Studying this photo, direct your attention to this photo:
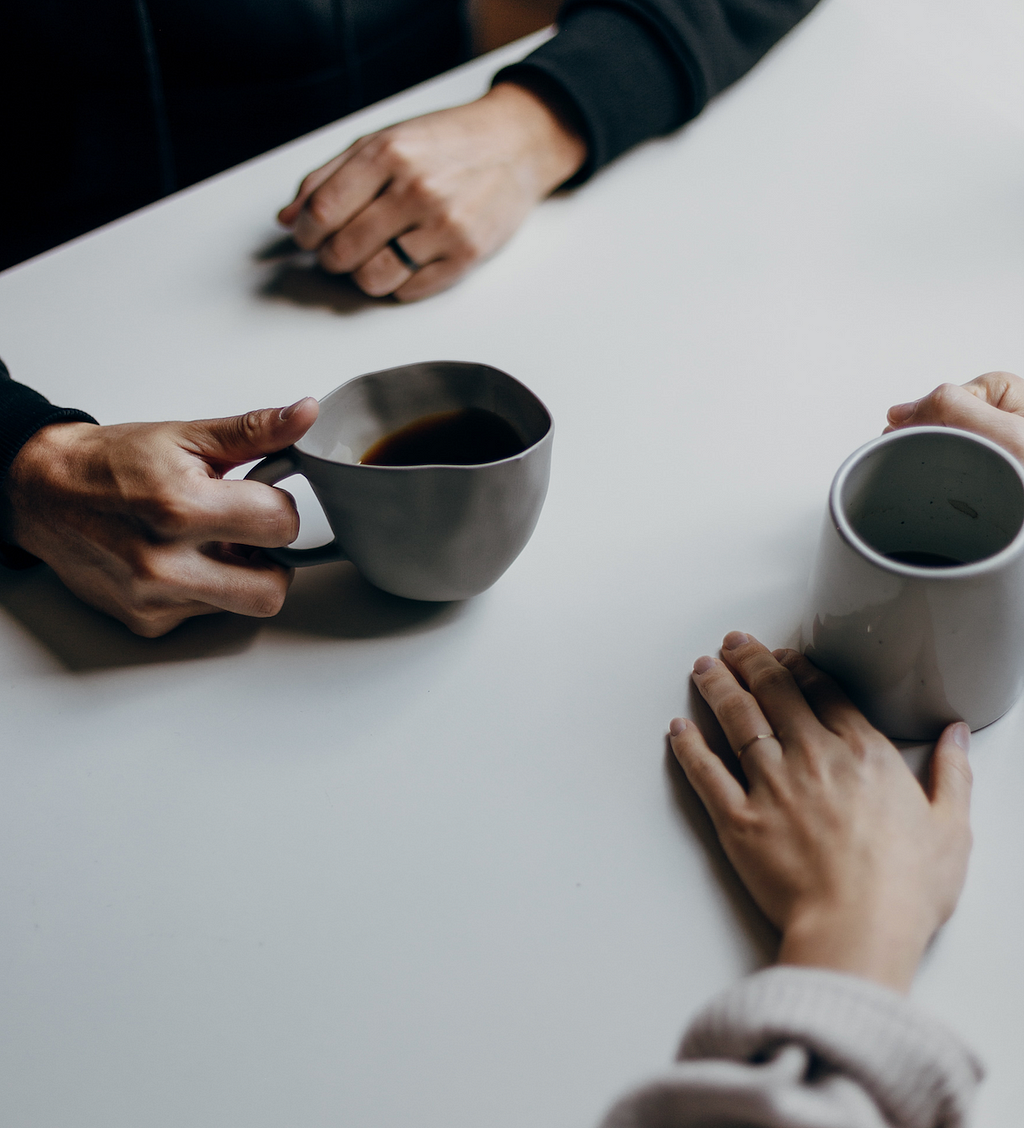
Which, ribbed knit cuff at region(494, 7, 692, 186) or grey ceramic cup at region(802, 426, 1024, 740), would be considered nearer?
grey ceramic cup at region(802, 426, 1024, 740)

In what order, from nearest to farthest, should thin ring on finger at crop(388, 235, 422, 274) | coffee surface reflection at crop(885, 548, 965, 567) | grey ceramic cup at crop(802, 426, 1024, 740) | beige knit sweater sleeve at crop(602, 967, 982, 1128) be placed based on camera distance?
beige knit sweater sleeve at crop(602, 967, 982, 1128), grey ceramic cup at crop(802, 426, 1024, 740), coffee surface reflection at crop(885, 548, 965, 567), thin ring on finger at crop(388, 235, 422, 274)

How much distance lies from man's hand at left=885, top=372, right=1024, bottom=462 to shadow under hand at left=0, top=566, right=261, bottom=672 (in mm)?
Answer: 467

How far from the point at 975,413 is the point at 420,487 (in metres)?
0.36

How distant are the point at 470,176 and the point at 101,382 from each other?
39cm

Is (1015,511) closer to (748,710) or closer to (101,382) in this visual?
(748,710)

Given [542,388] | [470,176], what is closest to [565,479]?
[542,388]

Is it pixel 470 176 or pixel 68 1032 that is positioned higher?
pixel 470 176

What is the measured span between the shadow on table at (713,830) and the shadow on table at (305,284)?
505 millimetres

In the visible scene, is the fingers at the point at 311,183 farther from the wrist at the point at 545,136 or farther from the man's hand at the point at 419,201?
the wrist at the point at 545,136

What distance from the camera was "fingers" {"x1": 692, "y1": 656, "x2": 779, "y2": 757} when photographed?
0.53 meters

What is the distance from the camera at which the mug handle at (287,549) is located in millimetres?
570

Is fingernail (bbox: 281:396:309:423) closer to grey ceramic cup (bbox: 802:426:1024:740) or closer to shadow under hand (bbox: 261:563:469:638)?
shadow under hand (bbox: 261:563:469:638)

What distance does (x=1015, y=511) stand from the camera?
0.48 metres

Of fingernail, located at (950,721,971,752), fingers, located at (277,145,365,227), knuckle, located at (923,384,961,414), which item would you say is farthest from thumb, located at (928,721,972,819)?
fingers, located at (277,145,365,227)
